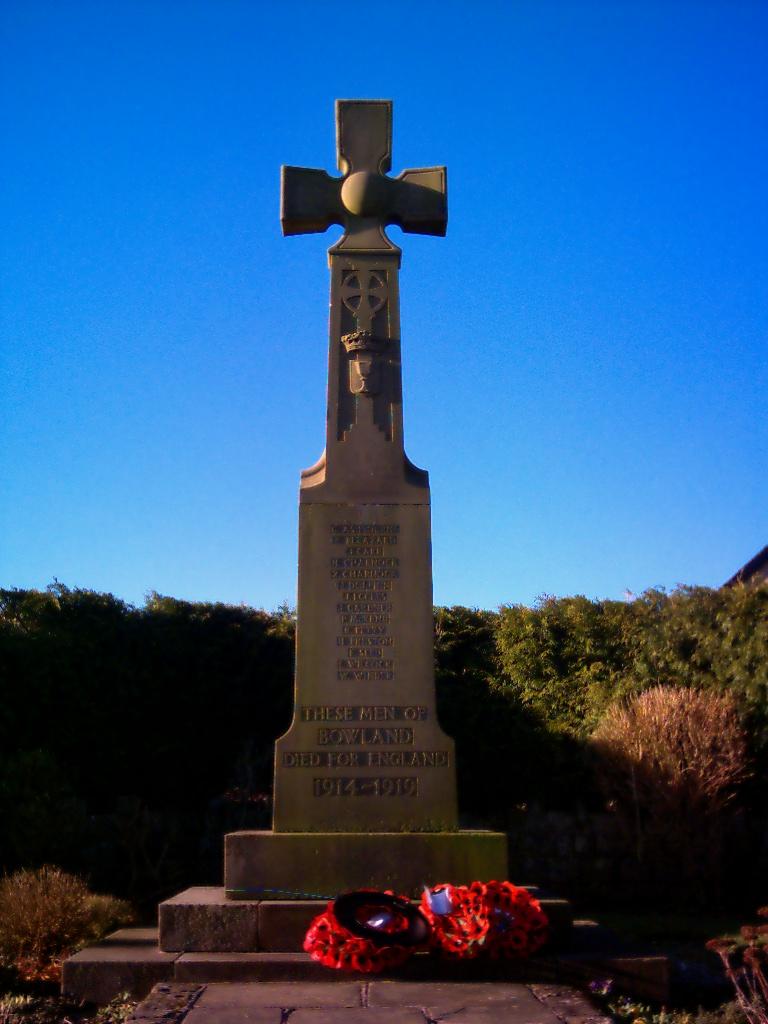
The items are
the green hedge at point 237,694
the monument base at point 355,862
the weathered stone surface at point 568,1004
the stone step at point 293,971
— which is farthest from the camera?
the green hedge at point 237,694

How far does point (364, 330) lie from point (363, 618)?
Answer: 2.26 meters

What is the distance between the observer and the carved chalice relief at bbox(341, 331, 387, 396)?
8469 mm

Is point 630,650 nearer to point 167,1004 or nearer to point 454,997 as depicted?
point 454,997

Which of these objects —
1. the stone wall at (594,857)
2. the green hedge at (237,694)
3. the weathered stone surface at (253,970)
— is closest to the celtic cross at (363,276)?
the weathered stone surface at (253,970)

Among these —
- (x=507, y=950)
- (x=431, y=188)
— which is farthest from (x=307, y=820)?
(x=431, y=188)

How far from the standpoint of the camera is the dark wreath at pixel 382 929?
247 inches

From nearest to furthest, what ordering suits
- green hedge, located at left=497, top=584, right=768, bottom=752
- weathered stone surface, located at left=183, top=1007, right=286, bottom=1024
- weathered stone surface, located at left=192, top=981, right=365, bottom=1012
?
weathered stone surface, located at left=183, top=1007, right=286, bottom=1024 < weathered stone surface, located at left=192, top=981, right=365, bottom=1012 < green hedge, located at left=497, top=584, right=768, bottom=752

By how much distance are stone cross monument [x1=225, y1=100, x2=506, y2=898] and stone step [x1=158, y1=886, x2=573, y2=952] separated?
0.32 meters

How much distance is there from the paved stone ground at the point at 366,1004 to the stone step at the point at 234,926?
0.52 m

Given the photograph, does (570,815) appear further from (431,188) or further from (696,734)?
(431,188)

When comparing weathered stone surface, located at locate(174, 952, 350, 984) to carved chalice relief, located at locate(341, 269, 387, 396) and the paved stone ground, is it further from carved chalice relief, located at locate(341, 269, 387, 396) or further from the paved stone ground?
carved chalice relief, located at locate(341, 269, 387, 396)

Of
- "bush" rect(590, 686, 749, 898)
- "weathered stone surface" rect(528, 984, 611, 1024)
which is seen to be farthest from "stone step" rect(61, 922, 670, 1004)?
"bush" rect(590, 686, 749, 898)

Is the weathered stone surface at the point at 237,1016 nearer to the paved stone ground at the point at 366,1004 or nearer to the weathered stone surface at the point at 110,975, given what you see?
the paved stone ground at the point at 366,1004

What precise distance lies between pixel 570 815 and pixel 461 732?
6.68 ft
